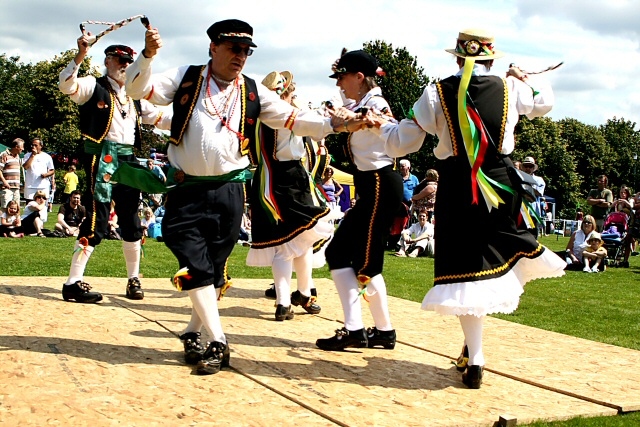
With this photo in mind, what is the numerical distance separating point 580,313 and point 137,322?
4442 mm

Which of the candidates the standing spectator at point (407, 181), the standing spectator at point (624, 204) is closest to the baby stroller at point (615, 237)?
the standing spectator at point (624, 204)

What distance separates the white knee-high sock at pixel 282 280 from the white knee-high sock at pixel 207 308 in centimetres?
171

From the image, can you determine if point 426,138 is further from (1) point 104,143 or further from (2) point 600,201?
(1) point 104,143

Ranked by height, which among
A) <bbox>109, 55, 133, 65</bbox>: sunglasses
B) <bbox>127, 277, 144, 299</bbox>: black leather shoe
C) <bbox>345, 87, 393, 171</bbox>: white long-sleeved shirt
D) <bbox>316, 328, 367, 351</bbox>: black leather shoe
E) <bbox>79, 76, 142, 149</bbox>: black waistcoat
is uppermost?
<bbox>109, 55, 133, 65</bbox>: sunglasses

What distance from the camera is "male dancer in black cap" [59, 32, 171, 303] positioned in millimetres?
6145

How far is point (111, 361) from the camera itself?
13.9 ft

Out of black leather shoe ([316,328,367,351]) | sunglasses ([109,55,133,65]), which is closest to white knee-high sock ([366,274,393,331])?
black leather shoe ([316,328,367,351])

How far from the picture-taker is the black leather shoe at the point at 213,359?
407 cm

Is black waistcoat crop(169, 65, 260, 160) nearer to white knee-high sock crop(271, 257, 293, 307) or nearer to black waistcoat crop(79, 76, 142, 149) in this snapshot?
white knee-high sock crop(271, 257, 293, 307)

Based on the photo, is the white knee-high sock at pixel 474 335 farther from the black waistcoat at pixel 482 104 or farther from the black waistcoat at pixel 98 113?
the black waistcoat at pixel 98 113

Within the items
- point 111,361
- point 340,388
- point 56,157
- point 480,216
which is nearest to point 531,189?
point 480,216

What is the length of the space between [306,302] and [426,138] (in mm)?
26401

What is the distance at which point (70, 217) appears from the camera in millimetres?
15648

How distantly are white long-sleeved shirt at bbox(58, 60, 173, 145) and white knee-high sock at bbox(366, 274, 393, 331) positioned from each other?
6.67ft
